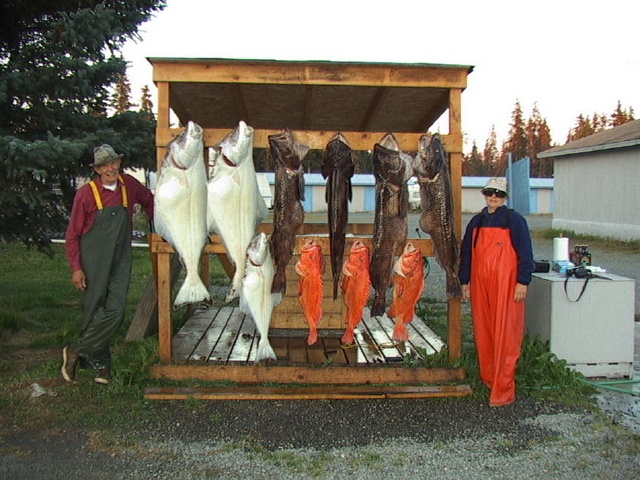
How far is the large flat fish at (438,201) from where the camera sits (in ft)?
→ 15.6

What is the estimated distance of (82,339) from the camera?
5148mm

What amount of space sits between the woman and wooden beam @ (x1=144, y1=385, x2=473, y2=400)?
14.3 inches

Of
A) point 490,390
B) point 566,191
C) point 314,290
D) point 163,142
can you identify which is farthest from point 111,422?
point 566,191

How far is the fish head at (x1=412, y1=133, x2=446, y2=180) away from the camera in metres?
4.76

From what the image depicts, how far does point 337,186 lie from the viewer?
15.5ft

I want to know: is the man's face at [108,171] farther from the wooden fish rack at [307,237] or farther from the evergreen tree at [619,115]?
Answer: the evergreen tree at [619,115]

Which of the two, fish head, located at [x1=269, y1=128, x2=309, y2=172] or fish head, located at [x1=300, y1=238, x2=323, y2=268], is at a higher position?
fish head, located at [x1=269, y1=128, x2=309, y2=172]

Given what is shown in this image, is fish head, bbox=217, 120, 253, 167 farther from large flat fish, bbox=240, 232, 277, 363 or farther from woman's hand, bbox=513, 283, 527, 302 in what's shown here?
woman's hand, bbox=513, 283, 527, 302

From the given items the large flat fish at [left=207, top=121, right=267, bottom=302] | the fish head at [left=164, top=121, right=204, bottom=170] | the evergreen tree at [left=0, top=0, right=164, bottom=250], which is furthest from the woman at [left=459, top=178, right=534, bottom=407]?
the evergreen tree at [left=0, top=0, right=164, bottom=250]

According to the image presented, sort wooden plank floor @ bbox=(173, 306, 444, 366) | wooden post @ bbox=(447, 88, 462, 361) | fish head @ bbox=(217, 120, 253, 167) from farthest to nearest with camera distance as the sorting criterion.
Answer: wooden plank floor @ bbox=(173, 306, 444, 366) < wooden post @ bbox=(447, 88, 462, 361) < fish head @ bbox=(217, 120, 253, 167)

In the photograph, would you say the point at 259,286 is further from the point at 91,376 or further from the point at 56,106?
the point at 56,106

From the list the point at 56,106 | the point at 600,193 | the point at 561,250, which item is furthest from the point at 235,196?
the point at 600,193

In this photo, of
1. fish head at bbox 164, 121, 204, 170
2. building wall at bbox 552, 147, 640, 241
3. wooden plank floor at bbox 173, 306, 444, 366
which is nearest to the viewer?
fish head at bbox 164, 121, 204, 170

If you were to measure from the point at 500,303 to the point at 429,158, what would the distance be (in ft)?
4.17
